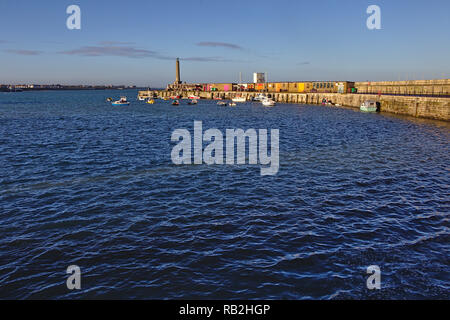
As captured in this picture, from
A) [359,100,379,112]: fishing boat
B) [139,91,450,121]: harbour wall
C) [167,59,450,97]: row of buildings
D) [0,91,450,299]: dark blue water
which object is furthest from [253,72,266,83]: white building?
[0,91,450,299]: dark blue water

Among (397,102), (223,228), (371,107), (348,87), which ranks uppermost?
(348,87)

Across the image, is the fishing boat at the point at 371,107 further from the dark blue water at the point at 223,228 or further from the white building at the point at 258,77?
the white building at the point at 258,77

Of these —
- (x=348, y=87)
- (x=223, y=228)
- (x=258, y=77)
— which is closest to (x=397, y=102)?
(x=348, y=87)

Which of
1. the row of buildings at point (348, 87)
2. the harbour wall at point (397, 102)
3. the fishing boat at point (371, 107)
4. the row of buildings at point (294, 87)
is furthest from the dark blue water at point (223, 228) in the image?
the row of buildings at point (294, 87)

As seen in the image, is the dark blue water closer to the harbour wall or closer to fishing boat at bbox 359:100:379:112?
the harbour wall

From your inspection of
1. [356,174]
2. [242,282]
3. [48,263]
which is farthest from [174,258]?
Answer: [356,174]

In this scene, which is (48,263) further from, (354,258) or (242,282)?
(354,258)

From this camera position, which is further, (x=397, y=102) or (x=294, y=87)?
(x=294, y=87)

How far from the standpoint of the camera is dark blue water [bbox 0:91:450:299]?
11.6 metres

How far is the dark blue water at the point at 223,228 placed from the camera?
11617 millimetres

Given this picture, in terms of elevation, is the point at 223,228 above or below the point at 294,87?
below

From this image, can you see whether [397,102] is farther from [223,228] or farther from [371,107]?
[223,228]

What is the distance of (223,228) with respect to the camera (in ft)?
53.0

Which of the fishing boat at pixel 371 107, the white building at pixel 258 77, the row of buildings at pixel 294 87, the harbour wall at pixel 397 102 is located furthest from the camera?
the white building at pixel 258 77
